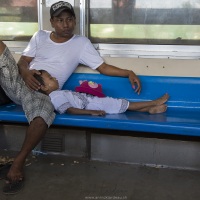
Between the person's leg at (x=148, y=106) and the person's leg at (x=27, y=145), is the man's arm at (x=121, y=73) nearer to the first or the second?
the person's leg at (x=148, y=106)

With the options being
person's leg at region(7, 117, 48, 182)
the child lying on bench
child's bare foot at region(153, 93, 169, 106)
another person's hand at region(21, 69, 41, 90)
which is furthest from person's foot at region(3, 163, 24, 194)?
child's bare foot at region(153, 93, 169, 106)

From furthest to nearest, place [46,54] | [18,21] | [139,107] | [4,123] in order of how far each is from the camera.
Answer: [18,21] < [4,123] < [46,54] < [139,107]

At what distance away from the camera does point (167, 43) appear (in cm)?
346

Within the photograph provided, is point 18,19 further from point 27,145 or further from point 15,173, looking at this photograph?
point 15,173

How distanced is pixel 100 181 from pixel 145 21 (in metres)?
1.67

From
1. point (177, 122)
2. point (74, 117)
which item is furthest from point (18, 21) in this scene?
point (177, 122)

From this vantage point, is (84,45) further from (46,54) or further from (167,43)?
(167,43)

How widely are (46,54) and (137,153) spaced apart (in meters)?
1.25

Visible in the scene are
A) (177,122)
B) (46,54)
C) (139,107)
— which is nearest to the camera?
(177,122)

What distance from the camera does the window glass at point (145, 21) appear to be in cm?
339

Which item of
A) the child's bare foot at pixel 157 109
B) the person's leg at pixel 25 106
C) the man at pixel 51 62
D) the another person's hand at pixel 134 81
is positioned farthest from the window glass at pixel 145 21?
the person's leg at pixel 25 106

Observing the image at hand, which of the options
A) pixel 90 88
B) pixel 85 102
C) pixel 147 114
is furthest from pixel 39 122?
pixel 147 114

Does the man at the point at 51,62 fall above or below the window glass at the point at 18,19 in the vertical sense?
below

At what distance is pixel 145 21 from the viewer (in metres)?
3.48
